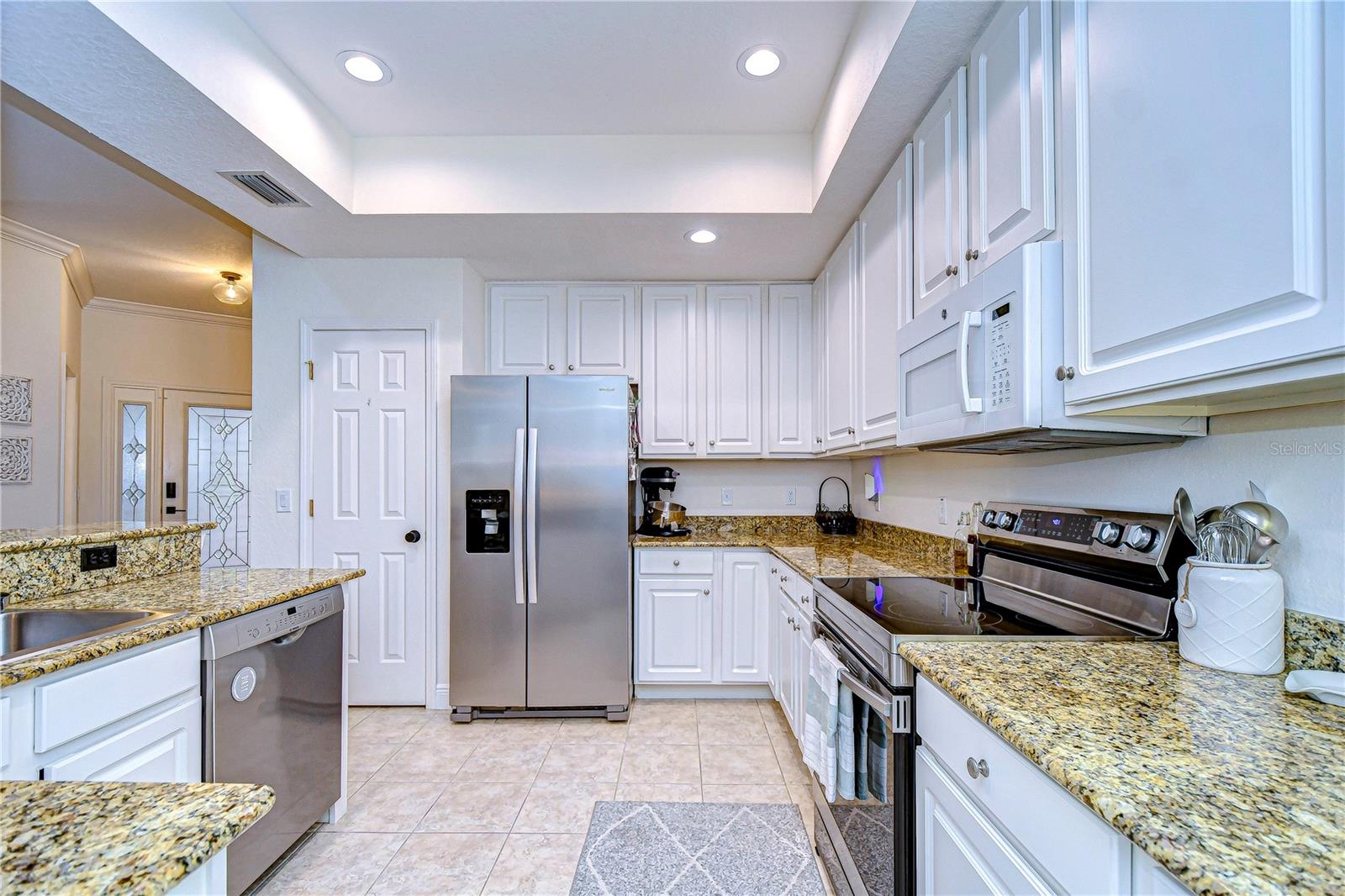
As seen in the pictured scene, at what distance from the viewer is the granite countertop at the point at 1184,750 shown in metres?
0.53

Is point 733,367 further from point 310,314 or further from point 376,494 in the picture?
point 310,314

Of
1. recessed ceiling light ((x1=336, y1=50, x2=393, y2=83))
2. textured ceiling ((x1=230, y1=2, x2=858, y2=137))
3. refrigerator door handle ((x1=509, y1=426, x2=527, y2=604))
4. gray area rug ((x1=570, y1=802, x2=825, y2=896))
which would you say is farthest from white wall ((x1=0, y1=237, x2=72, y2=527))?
gray area rug ((x1=570, y1=802, x2=825, y2=896))

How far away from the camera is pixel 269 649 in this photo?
168 centimetres

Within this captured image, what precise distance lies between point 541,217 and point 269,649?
1.92 meters

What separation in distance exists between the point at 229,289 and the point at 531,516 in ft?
9.14

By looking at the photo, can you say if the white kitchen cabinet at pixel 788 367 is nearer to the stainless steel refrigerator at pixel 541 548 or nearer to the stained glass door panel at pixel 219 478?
the stainless steel refrigerator at pixel 541 548

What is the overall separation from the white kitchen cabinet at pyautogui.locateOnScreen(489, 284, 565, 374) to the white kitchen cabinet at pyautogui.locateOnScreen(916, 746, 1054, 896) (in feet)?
9.17

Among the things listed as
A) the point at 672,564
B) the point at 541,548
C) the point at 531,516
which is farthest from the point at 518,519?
the point at 672,564

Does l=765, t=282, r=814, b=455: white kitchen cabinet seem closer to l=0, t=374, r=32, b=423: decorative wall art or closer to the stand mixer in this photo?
the stand mixer

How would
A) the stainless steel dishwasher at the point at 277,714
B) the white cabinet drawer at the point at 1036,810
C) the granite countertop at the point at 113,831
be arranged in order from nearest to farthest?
the granite countertop at the point at 113,831, the white cabinet drawer at the point at 1036,810, the stainless steel dishwasher at the point at 277,714

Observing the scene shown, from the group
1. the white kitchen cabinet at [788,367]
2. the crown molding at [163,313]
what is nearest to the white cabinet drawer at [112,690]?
the white kitchen cabinet at [788,367]

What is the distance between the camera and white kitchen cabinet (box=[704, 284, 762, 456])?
11.1ft

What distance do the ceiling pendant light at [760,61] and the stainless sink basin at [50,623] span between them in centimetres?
240

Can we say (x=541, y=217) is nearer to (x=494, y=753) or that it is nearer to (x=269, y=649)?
(x=269, y=649)
